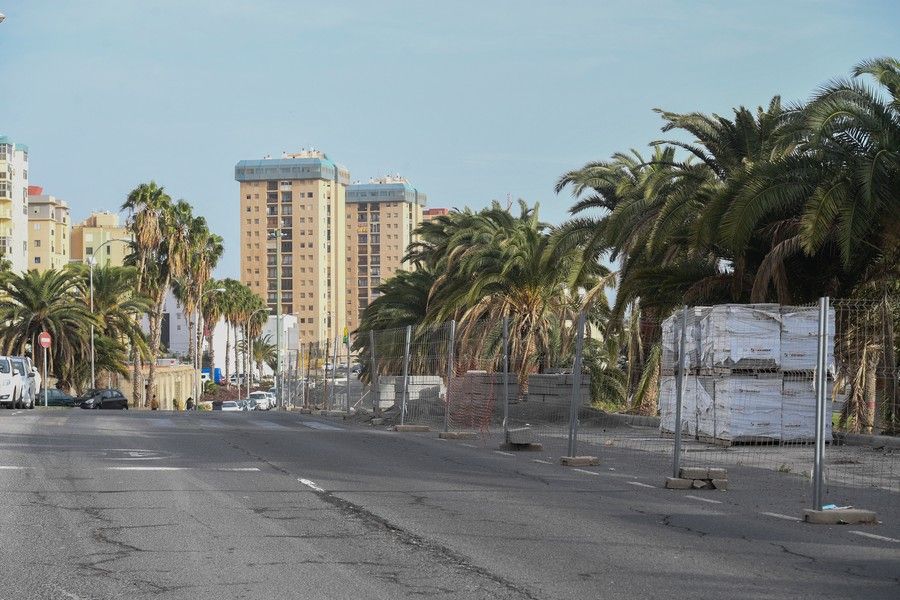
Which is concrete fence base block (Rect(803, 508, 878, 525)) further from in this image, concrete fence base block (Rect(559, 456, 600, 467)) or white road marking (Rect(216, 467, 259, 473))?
white road marking (Rect(216, 467, 259, 473))

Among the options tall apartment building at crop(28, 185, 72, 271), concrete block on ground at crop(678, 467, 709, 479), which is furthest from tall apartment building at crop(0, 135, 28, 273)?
concrete block on ground at crop(678, 467, 709, 479)

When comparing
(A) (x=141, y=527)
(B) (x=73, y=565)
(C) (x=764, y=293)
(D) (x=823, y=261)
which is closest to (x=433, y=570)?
(B) (x=73, y=565)

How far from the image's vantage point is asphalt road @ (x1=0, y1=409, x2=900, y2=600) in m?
7.48

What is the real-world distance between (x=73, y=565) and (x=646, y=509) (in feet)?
18.1

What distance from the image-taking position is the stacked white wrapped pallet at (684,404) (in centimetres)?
2134

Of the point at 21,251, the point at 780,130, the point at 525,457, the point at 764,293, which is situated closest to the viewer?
the point at 525,457

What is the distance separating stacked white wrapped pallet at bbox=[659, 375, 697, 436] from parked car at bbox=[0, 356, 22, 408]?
25.8m

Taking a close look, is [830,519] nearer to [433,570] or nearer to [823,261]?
[433,570]

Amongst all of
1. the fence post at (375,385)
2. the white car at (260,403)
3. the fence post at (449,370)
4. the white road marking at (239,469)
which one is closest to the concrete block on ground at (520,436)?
the fence post at (449,370)

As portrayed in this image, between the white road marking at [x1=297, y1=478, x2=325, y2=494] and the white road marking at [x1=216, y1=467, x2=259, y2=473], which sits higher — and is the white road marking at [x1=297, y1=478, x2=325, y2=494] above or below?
above

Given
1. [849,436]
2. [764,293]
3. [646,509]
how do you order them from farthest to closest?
[764,293]
[849,436]
[646,509]

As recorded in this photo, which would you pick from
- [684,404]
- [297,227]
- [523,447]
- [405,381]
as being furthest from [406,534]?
[297,227]

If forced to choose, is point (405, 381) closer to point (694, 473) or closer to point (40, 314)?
point (694, 473)

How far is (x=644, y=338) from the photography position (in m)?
26.5
